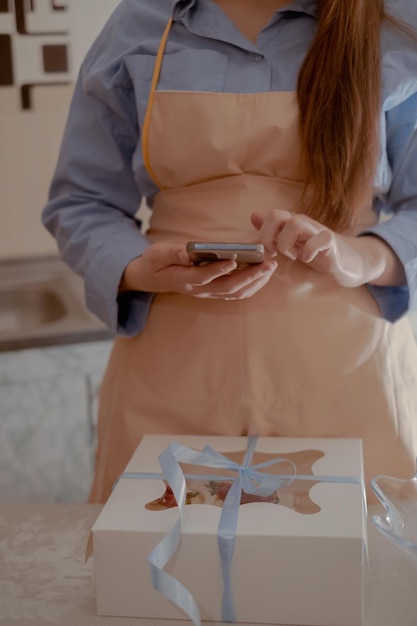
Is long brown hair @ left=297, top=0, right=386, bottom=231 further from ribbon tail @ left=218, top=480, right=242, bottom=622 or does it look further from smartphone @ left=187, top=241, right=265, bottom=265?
ribbon tail @ left=218, top=480, right=242, bottom=622

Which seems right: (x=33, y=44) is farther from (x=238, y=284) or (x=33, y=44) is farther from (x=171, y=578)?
(x=171, y=578)

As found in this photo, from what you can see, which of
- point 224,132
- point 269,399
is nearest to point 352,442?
point 269,399

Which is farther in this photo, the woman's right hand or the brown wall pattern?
the brown wall pattern

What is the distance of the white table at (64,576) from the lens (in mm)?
737

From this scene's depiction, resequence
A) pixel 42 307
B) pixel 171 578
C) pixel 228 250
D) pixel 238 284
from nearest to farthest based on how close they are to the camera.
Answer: pixel 171 578, pixel 228 250, pixel 238 284, pixel 42 307

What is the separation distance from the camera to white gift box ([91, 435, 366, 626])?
0.71m

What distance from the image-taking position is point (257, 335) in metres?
1.01

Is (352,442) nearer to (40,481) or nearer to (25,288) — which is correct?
(40,481)

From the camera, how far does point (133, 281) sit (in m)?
1.04

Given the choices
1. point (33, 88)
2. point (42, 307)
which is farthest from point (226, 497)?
point (33, 88)

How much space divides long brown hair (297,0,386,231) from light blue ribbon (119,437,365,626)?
12.2 inches

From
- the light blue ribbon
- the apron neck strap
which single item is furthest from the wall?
the light blue ribbon

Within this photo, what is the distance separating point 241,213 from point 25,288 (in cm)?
134

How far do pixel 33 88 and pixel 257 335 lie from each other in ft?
4.79
